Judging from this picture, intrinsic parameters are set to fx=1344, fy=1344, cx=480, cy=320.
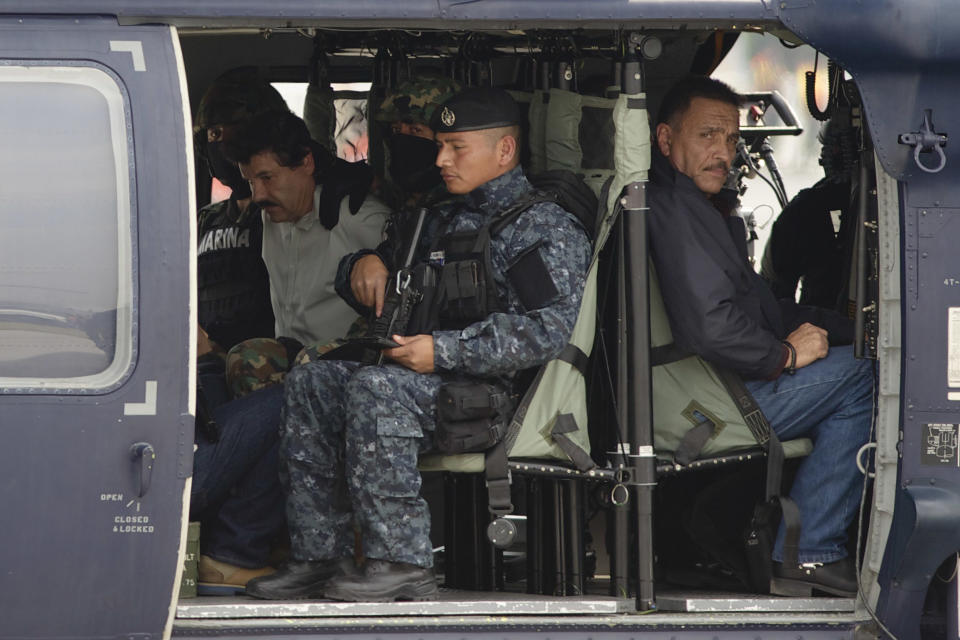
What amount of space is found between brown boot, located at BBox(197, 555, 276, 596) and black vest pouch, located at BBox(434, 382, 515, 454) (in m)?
A: 0.83

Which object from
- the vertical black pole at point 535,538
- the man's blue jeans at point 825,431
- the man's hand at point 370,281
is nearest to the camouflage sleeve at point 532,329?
the man's hand at point 370,281

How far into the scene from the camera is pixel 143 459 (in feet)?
12.2

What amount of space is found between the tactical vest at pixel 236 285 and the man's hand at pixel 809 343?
209 centimetres

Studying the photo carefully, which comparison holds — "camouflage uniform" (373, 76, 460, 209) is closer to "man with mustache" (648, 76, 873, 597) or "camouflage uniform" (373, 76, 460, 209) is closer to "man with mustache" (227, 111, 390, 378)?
"man with mustache" (227, 111, 390, 378)

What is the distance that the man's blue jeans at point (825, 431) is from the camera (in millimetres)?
4312

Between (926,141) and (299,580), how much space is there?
233 cm

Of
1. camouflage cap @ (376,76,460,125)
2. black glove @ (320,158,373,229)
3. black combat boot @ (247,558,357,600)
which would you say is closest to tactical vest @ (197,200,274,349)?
black glove @ (320,158,373,229)

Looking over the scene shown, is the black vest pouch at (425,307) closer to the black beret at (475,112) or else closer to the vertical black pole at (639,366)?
the black beret at (475,112)

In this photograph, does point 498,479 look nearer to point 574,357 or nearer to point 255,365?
point 574,357

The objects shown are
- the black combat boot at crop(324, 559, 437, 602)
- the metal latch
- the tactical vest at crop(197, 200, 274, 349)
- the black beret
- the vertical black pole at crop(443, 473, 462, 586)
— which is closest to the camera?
the metal latch

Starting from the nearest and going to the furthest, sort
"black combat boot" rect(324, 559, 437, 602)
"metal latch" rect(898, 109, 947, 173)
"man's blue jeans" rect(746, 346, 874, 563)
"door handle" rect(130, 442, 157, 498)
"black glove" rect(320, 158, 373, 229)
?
"door handle" rect(130, 442, 157, 498), "metal latch" rect(898, 109, 947, 173), "black combat boot" rect(324, 559, 437, 602), "man's blue jeans" rect(746, 346, 874, 563), "black glove" rect(320, 158, 373, 229)

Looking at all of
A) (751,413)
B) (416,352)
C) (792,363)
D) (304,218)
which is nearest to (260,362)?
(304,218)

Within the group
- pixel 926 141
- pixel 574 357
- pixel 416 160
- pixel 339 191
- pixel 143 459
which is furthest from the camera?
pixel 339 191

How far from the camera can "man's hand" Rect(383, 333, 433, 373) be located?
13.7ft
